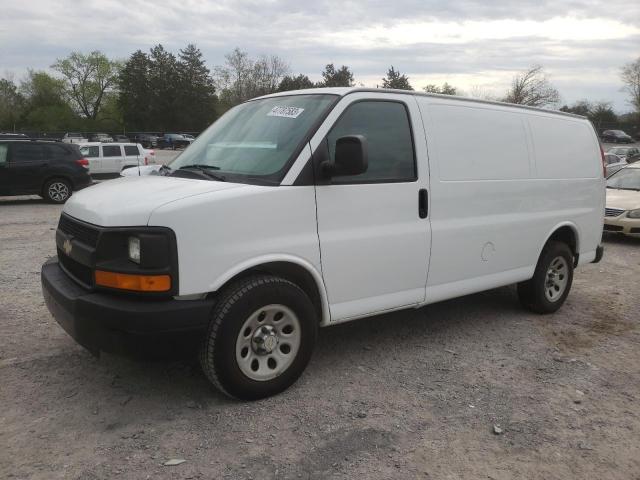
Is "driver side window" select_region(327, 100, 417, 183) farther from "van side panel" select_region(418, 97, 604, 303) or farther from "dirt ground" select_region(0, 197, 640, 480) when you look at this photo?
"dirt ground" select_region(0, 197, 640, 480)

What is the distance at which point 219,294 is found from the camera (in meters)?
3.34

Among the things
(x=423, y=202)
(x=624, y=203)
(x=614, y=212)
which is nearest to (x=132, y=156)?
(x=614, y=212)

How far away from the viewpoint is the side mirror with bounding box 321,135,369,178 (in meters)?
3.50

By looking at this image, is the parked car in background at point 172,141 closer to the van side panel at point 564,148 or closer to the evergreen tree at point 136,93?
the evergreen tree at point 136,93

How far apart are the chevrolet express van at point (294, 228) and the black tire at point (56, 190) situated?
1147 cm

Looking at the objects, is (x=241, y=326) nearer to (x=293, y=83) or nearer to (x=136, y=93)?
(x=293, y=83)

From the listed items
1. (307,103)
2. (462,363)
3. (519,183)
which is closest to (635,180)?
(519,183)

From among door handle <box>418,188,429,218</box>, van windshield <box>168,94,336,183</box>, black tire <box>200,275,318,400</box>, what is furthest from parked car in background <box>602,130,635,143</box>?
black tire <box>200,275,318,400</box>

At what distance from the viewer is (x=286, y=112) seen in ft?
13.0

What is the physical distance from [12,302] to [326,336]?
3241 mm

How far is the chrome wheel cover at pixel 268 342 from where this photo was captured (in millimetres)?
3443

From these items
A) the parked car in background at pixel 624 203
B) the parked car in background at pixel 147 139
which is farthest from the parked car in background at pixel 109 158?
the parked car in background at pixel 147 139

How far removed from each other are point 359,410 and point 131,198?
6.38 feet

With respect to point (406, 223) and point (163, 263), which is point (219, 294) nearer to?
point (163, 263)
